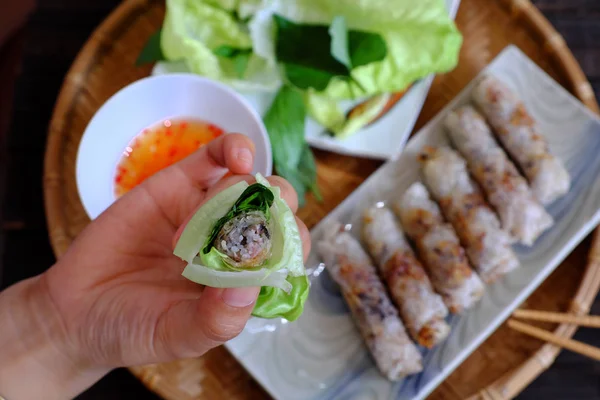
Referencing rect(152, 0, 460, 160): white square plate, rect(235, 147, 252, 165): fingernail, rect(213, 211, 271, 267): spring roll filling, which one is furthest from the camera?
rect(152, 0, 460, 160): white square plate

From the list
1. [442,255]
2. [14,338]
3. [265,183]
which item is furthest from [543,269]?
[14,338]

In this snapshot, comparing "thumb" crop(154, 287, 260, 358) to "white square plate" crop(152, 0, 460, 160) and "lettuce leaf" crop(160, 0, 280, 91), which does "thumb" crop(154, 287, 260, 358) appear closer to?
"white square plate" crop(152, 0, 460, 160)

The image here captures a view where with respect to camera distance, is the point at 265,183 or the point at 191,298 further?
the point at 191,298

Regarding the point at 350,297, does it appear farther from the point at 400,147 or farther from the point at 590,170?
the point at 590,170

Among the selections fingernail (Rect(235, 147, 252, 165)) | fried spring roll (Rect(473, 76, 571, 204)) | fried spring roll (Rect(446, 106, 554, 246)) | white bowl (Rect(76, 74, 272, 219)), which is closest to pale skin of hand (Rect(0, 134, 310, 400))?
fingernail (Rect(235, 147, 252, 165))

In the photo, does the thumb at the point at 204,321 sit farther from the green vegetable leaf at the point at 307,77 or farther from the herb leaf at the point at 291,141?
the green vegetable leaf at the point at 307,77

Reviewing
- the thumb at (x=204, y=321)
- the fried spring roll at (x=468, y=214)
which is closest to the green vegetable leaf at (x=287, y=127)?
the fried spring roll at (x=468, y=214)

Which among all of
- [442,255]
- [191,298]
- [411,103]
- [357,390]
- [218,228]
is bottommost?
[357,390]
